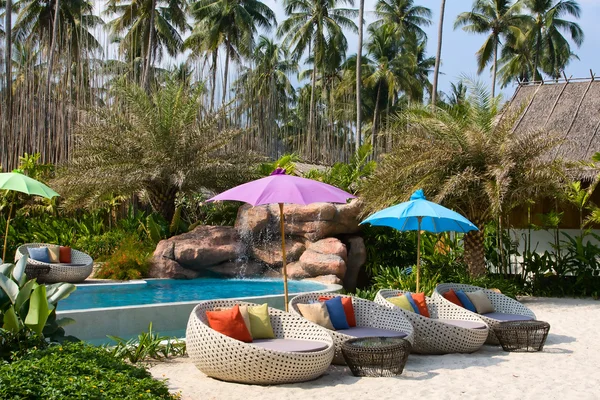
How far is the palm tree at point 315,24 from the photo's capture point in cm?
3706

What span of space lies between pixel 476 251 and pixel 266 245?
4682mm

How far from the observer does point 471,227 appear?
30.2 ft

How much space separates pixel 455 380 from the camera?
6.12 metres

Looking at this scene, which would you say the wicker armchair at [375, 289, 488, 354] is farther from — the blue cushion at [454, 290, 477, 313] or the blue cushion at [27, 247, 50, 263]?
the blue cushion at [27, 247, 50, 263]

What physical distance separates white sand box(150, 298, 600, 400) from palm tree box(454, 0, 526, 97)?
1450 inches

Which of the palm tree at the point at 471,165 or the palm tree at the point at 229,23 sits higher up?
the palm tree at the point at 229,23

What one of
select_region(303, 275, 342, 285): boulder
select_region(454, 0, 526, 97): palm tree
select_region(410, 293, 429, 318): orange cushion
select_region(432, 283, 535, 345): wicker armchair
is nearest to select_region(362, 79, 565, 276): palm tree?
select_region(303, 275, 342, 285): boulder

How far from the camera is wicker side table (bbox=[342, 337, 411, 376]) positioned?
610 centimetres

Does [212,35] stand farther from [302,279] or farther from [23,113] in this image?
[302,279]

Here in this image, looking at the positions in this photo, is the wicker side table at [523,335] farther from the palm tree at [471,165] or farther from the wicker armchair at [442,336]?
the palm tree at [471,165]

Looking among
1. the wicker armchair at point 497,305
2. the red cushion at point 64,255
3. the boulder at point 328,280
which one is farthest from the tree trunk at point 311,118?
the wicker armchair at point 497,305

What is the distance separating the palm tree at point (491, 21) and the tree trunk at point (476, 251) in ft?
104

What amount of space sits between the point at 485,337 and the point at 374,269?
5825 millimetres

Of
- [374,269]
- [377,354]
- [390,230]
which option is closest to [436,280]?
[374,269]
